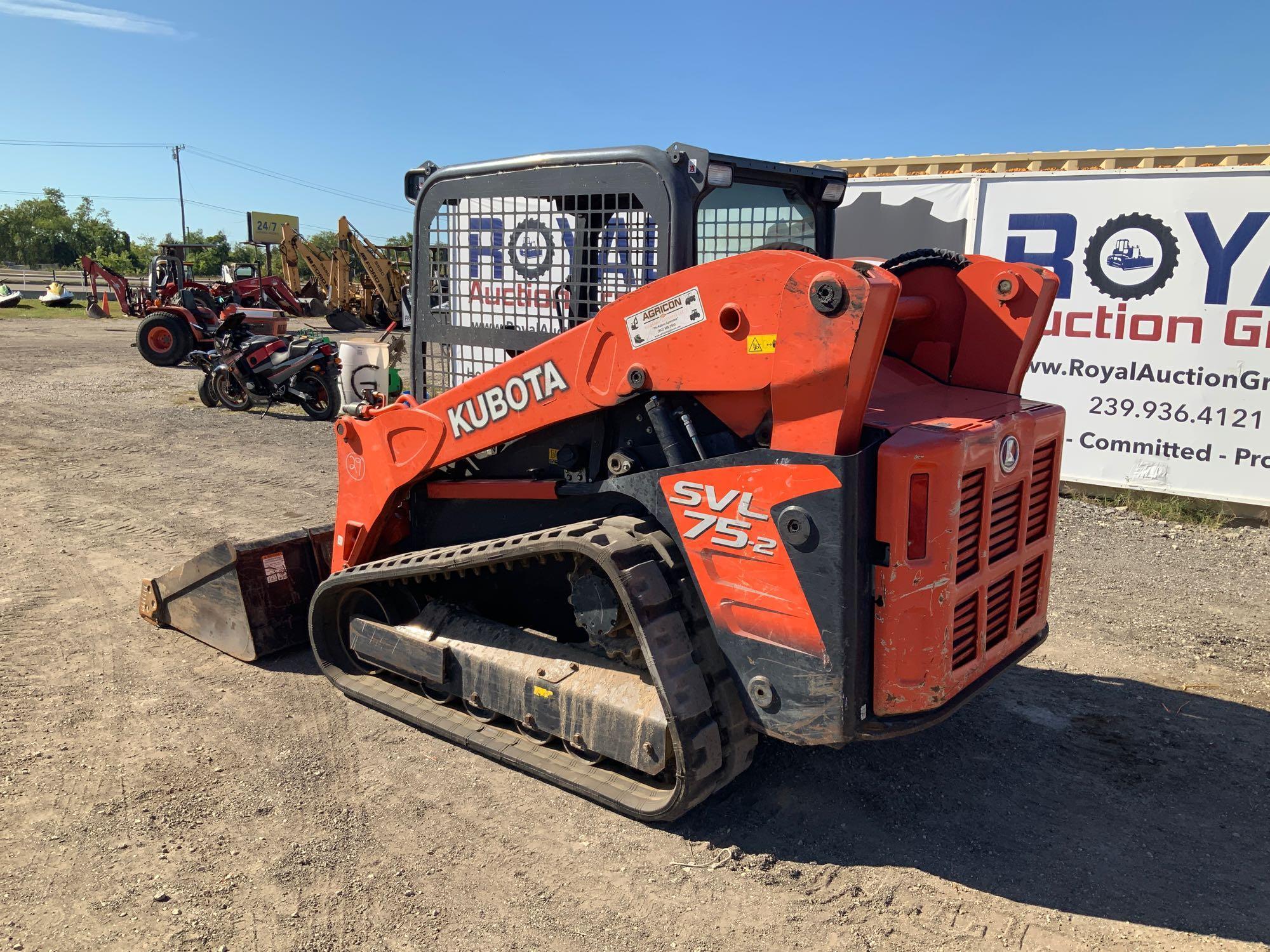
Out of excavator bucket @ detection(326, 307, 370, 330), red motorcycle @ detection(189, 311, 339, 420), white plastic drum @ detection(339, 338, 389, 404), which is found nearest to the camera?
white plastic drum @ detection(339, 338, 389, 404)

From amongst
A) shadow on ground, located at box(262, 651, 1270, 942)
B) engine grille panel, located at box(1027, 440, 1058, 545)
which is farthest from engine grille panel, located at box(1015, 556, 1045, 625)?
shadow on ground, located at box(262, 651, 1270, 942)

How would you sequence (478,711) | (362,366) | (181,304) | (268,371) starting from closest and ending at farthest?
(478,711), (362,366), (268,371), (181,304)

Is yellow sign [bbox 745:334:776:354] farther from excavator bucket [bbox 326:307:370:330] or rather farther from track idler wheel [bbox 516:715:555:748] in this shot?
excavator bucket [bbox 326:307:370:330]

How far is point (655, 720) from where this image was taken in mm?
3318

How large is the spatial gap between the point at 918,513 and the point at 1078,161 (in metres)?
7.40

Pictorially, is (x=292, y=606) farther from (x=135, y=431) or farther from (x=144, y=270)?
(x=144, y=270)

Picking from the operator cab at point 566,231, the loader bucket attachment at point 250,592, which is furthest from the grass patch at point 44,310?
the operator cab at point 566,231

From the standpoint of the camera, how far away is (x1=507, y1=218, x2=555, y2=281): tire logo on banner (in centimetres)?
378

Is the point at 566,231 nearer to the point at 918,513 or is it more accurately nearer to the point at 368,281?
the point at 918,513

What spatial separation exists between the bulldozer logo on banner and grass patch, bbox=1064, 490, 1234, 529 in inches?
252

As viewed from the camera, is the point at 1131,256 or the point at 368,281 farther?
the point at 368,281

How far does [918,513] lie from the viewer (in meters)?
2.91

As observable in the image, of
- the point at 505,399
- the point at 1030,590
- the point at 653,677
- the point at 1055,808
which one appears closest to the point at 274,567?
the point at 505,399

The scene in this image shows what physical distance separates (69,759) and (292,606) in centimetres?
131
